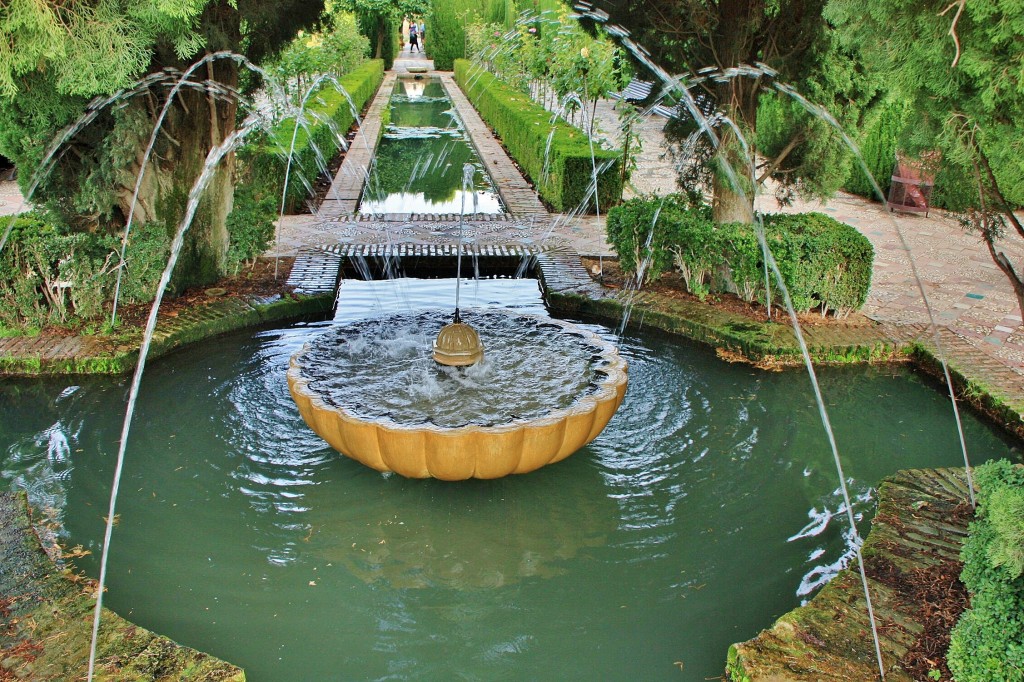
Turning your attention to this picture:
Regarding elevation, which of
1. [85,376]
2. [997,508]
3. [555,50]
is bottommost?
[85,376]

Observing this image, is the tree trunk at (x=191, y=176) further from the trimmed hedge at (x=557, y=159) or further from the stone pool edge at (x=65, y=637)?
the trimmed hedge at (x=557, y=159)

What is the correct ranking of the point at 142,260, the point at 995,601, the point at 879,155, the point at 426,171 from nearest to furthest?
the point at 995,601
the point at 142,260
the point at 879,155
the point at 426,171

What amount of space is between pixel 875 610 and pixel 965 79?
2414 millimetres

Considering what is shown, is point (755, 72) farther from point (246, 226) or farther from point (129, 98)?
point (129, 98)

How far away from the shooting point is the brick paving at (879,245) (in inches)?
281

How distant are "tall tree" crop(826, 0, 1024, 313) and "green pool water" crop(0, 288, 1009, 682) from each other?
1.95 meters

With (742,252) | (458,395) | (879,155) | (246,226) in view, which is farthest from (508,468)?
(879,155)

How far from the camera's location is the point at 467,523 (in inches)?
183

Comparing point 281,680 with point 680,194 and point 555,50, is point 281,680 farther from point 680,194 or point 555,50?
point 555,50

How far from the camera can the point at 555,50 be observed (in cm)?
1441

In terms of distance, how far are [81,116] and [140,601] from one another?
431cm

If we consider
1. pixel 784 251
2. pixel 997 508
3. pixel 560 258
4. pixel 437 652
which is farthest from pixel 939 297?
pixel 437 652

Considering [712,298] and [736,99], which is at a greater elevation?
[736,99]

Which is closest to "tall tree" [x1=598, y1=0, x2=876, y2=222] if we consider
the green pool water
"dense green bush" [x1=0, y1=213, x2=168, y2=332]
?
A: the green pool water
